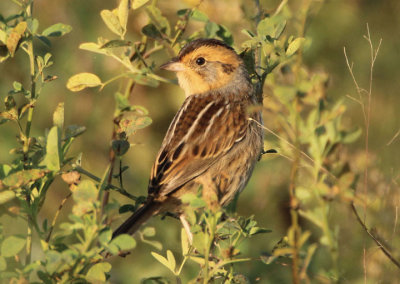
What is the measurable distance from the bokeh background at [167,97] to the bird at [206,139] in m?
0.33

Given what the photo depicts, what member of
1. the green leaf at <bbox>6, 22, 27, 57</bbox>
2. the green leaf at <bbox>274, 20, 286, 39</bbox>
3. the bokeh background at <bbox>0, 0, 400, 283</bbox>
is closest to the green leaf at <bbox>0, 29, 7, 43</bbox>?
the green leaf at <bbox>6, 22, 27, 57</bbox>

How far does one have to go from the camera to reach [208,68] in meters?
4.36

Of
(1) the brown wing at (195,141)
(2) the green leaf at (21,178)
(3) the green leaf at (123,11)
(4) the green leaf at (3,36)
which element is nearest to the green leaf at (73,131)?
(2) the green leaf at (21,178)

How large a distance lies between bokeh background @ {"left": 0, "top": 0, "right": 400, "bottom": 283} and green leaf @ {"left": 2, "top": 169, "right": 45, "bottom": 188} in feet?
6.57

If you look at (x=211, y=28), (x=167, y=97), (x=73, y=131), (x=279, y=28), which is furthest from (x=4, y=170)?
(x=167, y=97)

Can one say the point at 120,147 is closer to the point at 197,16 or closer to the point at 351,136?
the point at 197,16

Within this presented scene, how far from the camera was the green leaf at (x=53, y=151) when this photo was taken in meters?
2.53

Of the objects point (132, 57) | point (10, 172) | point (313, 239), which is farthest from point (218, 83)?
point (10, 172)

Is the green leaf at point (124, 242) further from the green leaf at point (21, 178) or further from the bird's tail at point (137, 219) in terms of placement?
the bird's tail at point (137, 219)

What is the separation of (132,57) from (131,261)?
72.2 inches

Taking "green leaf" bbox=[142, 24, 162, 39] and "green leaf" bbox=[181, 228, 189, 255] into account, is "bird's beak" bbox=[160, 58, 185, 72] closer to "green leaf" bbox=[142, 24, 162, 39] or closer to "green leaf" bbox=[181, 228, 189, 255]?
"green leaf" bbox=[142, 24, 162, 39]

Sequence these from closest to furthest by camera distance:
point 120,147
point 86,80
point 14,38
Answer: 1. point 14,38
2. point 120,147
3. point 86,80

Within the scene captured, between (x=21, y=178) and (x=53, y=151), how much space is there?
153mm

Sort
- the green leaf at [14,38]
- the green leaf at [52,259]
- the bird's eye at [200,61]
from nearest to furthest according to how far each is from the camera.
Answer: the green leaf at [52,259] → the green leaf at [14,38] → the bird's eye at [200,61]
